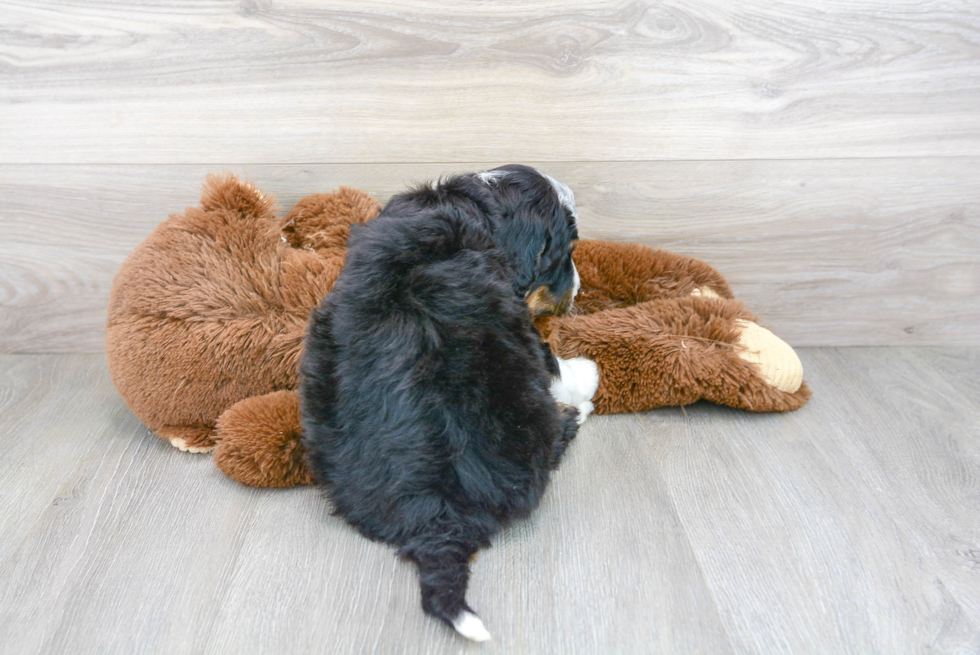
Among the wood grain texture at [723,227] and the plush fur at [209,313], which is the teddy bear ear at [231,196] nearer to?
the plush fur at [209,313]

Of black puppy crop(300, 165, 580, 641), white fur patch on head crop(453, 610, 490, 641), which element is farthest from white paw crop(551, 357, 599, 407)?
white fur patch on head crop(453, 610, 490, 641)

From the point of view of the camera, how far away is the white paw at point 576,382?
71.4 inches

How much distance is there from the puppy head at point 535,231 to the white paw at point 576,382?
8.0 inches

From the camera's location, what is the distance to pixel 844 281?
2.21 m

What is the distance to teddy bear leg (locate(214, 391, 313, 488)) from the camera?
61.4 inches

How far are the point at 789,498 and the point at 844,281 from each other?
37.7 inches

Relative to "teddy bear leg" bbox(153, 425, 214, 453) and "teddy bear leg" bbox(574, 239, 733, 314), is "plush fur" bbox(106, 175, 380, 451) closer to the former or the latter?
"teddy bear leg" bbox(153, 425, 214, 453)

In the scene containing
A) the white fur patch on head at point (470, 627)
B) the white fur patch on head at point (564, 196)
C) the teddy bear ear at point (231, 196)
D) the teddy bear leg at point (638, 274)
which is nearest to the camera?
the white fur patch on head at point (470, 627)

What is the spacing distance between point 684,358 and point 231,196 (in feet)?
4.13

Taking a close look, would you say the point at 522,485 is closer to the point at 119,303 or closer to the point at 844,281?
the point at 119,303

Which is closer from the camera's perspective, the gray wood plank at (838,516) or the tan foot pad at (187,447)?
the gray wood plank at (838,516)

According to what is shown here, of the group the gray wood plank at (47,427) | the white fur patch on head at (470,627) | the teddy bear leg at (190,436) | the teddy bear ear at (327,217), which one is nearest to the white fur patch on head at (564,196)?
the teddy bear ear at (327,217)

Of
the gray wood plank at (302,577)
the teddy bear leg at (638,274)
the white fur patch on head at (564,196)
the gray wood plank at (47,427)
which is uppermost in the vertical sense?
the white fur patch on head at (564,196)

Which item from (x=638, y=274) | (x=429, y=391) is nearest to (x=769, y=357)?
(x=638, y=274)
